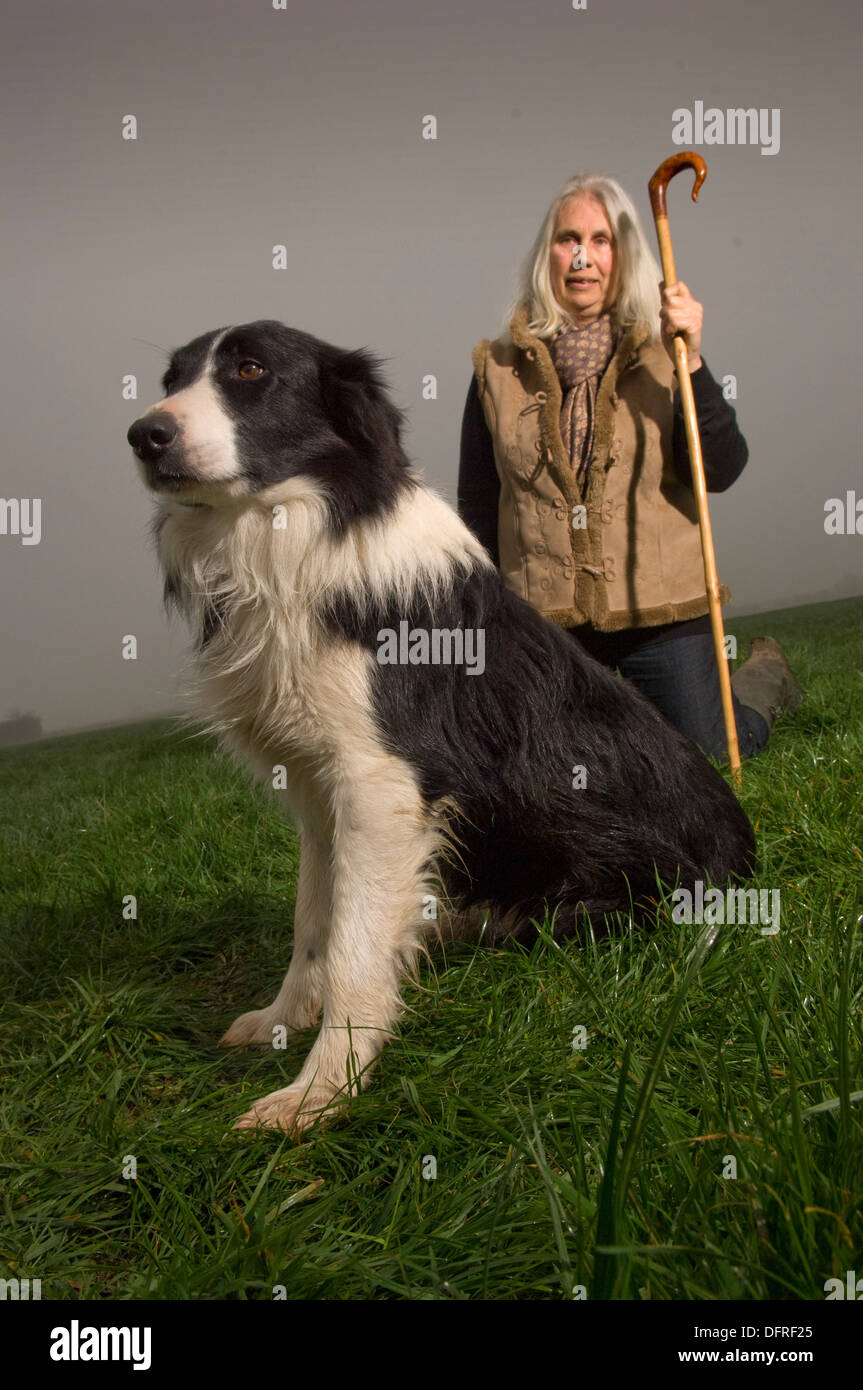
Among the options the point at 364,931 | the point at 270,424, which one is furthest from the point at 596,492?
the point at 364,931

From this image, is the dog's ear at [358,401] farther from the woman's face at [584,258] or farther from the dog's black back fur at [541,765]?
the woman's face at [584,258]

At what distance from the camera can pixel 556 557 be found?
4.07 metres

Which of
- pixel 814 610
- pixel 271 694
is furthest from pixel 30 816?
pixel 814 610

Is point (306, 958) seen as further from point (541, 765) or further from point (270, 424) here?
point (270, 424)

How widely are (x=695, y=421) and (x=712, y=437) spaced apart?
303 millimetres

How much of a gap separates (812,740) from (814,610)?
200cm

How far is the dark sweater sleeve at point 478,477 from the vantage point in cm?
430

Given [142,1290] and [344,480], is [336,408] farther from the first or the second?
[142,1290]

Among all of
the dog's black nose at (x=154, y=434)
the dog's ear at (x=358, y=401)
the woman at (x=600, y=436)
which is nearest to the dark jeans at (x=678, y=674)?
the woman at (x=600, y=436)

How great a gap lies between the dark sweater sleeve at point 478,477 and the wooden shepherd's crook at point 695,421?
87cm

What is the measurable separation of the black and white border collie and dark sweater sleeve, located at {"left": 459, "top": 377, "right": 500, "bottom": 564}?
6.20 ft

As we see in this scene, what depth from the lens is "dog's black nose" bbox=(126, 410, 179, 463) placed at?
215 cm

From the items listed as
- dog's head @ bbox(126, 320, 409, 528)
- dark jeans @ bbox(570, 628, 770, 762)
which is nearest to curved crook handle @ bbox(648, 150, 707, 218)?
dark jeans @ bbox(570, 628, 770, 762)
